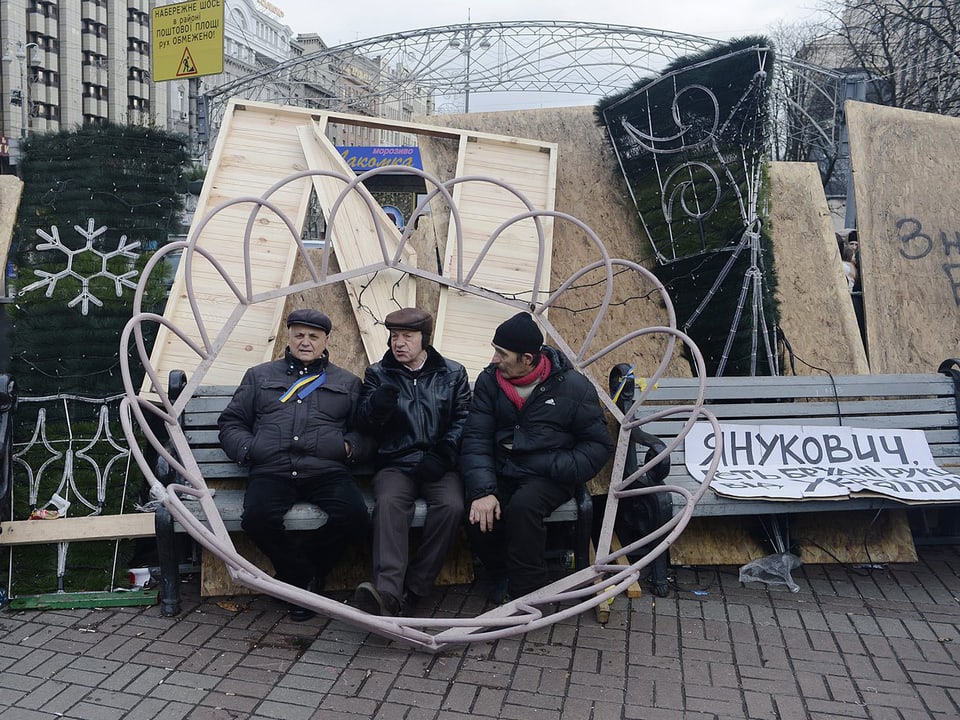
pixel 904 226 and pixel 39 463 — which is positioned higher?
pixel 904 226

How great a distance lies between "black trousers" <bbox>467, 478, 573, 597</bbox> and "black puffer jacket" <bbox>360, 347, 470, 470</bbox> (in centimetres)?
41

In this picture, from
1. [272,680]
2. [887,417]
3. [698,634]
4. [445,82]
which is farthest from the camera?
[445,82]

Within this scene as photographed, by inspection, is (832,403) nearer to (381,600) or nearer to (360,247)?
(381,600)

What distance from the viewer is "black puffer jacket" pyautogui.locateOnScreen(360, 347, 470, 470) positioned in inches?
173

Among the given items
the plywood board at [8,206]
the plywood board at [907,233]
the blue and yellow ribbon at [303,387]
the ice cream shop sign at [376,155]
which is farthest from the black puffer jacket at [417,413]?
the ice cream shop sign at [376,155]

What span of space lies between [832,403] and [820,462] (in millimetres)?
443

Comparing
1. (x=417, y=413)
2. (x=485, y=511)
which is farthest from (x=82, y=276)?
(x=485, y=511)

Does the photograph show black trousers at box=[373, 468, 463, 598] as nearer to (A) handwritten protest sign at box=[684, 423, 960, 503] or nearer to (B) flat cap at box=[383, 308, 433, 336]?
(B) flat cap at box=[383, 308, 433, 336]

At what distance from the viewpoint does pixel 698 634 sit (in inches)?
160

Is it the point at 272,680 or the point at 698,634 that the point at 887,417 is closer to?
the point at 698,634

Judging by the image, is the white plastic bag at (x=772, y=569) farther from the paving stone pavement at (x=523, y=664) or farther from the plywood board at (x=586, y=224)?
the plywood board at (x=586, y=224)

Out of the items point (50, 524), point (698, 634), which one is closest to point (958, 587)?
point (698, 634)

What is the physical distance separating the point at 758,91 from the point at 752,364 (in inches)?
74.0

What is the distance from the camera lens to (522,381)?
4.38 meters
